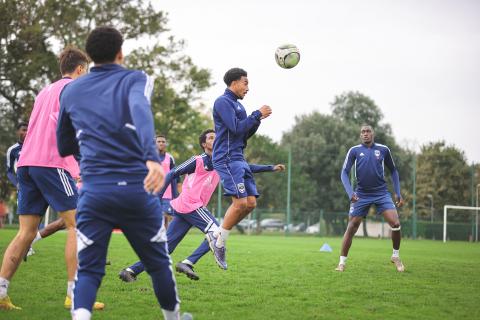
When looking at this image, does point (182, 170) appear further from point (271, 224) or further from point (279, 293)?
point (271, 224)

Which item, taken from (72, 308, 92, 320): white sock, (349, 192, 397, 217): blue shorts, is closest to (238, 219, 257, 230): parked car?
(349, 192, 397, 217): blue shorts

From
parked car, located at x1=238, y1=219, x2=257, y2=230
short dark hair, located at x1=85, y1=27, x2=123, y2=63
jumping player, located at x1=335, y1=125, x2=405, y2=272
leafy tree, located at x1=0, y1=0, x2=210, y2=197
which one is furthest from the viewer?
parked car, located at x1=238, y1=219, x2=257, y2=230

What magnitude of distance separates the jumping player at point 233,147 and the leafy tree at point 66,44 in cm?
2767

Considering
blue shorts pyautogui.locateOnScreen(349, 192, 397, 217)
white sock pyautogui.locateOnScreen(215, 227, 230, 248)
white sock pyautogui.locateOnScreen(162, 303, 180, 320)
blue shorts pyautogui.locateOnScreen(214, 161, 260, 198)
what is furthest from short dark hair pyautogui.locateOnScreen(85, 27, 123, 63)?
blue shorts pyautogui.locateOnScreen(349, 192, 397, 217)

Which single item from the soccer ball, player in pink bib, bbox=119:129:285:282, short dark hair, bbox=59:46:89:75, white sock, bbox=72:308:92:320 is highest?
the soccer ball

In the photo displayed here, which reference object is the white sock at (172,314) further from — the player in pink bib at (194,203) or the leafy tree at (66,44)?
the leafy tree at (66,44)

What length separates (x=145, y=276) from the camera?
8.87m

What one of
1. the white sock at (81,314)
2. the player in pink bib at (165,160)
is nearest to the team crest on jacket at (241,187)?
the white sock at (81,314)

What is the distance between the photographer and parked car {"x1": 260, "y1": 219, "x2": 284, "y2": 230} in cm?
4019

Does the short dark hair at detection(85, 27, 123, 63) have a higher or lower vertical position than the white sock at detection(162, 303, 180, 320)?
higher

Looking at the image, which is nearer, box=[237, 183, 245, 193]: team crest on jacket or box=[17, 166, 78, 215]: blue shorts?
box=[17, 166, 78, 215]: blue shorts

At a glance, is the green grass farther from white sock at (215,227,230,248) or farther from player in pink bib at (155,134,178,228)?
player in pink bib at (155,134,178,228)

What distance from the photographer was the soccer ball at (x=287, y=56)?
952cm

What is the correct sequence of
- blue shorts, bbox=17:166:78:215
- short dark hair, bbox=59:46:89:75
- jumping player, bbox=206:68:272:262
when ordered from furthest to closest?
jumping player, bbox=206:68:272:262 < short dark hair, bbox=59:46:89:75 < blue shorts, bbox=17:166:78:215
